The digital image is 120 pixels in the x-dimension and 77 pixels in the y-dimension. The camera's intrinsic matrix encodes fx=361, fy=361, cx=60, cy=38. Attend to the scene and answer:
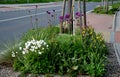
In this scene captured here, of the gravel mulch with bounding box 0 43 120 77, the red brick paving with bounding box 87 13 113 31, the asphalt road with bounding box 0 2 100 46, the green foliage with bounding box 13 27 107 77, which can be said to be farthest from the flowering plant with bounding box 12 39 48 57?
the red brick paving with bounding box 87 13 113 31

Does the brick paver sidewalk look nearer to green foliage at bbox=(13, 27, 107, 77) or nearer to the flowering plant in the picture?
green foliage at bbox=(13, 27, 107, 77)

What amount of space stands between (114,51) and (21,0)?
163 feet

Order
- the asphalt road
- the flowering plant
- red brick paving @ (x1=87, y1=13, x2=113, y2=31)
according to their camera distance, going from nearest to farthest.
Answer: the flowering plant → the asphalt road → red brick paving @ (x1=87, y1=13, x2=113, y2=31)

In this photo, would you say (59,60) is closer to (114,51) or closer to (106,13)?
(114,51)

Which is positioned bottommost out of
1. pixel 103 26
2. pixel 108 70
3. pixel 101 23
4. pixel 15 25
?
pixel 101 23

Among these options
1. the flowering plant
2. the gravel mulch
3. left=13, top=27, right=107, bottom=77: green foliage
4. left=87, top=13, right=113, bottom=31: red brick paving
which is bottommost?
left=87, top=13, right=113, bottom=31: red brick paving

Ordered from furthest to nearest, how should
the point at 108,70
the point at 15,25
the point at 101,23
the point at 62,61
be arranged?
1. the point at 101,23
2. the point at 15,25
3. the point at 108,70
4. the point at 62,61

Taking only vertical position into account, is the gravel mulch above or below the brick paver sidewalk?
above

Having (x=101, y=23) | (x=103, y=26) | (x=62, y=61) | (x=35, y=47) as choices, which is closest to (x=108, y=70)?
(x=62, y=61)

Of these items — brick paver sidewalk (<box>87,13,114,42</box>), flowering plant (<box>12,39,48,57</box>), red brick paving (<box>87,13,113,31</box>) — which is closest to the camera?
flowering plant (<box>12,39,48,57</box>)

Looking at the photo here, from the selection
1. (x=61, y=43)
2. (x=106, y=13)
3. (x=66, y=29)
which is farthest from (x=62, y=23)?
(x=106, y=13)

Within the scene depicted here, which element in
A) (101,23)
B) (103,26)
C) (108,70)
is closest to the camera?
(108,70)

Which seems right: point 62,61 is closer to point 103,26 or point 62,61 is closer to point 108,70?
point 108,70

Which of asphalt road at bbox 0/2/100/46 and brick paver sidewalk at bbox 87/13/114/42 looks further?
brick paver sidewalk at bbox 87/13/114/42
